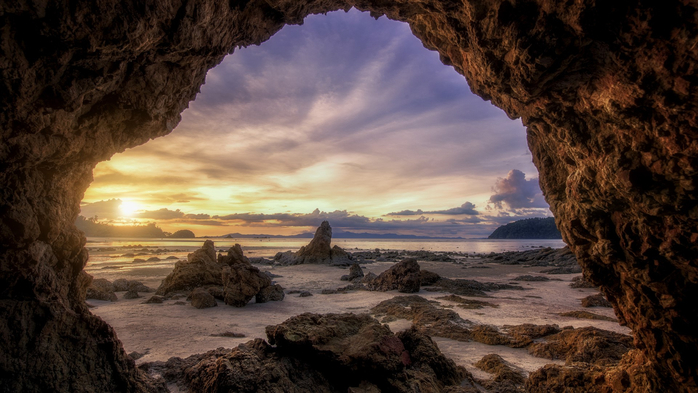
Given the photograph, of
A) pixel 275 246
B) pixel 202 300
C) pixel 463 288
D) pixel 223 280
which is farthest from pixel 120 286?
pixel 275 246

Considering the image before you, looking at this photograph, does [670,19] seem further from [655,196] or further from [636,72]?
[655,196]

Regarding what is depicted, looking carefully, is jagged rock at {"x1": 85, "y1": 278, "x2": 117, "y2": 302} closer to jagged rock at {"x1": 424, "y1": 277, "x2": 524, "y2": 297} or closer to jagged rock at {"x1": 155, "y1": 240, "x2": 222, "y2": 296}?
jagged rock at {"x1": 155, "y1": 240, "x2": 222, "y2": 296}

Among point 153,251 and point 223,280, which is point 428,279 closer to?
point 223,280

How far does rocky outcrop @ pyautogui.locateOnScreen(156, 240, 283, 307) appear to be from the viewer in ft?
35.6

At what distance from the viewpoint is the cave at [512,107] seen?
2.64 m

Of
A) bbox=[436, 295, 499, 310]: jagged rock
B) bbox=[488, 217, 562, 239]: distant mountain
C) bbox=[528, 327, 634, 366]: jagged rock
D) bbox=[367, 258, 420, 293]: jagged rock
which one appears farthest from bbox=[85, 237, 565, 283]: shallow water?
bbox=[488, 217, 562, 239]: distant mountain

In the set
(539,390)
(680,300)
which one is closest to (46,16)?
(680,300)

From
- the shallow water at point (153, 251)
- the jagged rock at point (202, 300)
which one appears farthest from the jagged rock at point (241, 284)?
the shallow water at point (153, 251)

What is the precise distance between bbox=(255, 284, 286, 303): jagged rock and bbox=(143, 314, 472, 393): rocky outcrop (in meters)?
6.45

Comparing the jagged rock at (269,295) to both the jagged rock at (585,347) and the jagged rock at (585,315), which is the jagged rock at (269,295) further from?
the jagged rock at (585,315)

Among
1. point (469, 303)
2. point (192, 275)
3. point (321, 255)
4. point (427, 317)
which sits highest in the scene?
point (192, 275)

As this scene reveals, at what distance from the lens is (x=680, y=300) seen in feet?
10.6

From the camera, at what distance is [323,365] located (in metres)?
4.29

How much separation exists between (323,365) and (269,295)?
26.5 feet
